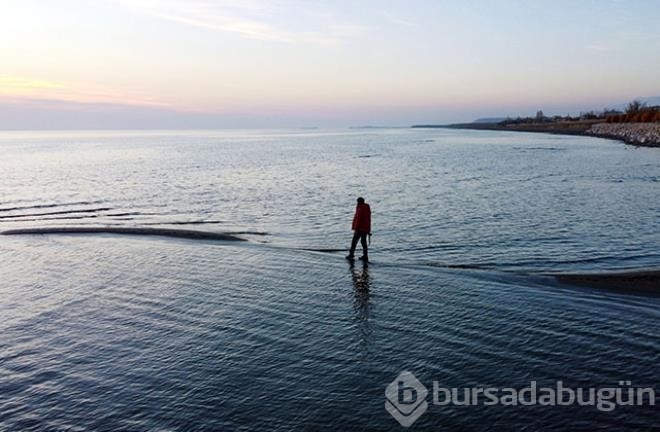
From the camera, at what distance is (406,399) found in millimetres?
9242

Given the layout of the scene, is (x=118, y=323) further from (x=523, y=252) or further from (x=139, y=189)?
(x=139, y=189)

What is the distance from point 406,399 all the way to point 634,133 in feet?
367

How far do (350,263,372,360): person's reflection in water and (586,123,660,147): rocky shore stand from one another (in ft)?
276

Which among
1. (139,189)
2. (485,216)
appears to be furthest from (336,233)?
(139,189)

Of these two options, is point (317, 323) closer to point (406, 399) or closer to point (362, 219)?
point (406, 399)

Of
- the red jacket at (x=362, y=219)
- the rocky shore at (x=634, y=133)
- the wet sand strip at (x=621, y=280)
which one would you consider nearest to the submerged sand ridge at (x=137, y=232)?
the red jacket at (x=362, y=219)

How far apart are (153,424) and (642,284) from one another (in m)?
13.1

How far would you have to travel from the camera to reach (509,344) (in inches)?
448

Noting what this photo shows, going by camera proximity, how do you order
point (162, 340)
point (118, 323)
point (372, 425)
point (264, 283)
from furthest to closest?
point (264, 283), point (118, 323), point (162, 340), point (372, 425)

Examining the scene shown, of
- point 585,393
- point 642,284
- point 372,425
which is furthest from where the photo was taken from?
point 642,284

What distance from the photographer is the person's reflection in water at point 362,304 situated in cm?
1168

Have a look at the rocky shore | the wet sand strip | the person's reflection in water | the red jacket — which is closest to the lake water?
the person's reflection in water

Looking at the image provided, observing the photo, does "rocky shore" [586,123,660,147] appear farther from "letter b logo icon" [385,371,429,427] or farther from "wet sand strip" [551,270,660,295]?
"letter b logo icon" [385,371,429,427]

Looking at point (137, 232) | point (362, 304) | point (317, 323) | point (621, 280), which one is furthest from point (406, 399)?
point (137, 232)
